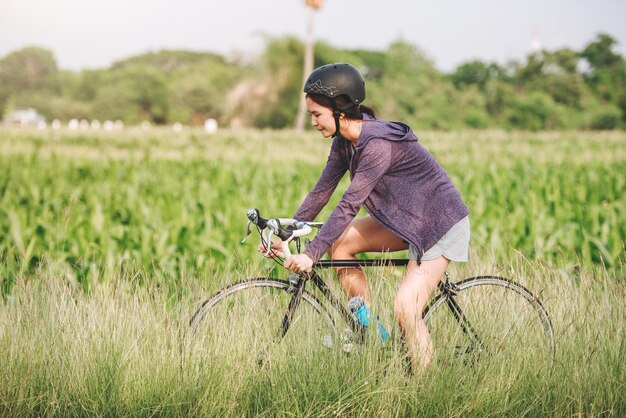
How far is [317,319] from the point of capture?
3490 millimetres

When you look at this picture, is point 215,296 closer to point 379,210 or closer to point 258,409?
point 258,409

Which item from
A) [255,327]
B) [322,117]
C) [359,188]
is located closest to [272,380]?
[255,327]

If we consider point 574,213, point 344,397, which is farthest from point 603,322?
point 574,213

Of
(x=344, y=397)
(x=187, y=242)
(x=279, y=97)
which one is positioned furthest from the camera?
(x=279, y=97)

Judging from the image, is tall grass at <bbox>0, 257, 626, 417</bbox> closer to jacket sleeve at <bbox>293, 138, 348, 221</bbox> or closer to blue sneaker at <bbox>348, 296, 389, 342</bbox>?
blue sneaker at <bbox>348, 296, 389, 342</bbox>

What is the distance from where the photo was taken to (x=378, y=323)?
3385mm

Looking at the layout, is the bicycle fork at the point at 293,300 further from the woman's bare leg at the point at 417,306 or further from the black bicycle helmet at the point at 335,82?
the black bicycle helmet at the point at 335,82

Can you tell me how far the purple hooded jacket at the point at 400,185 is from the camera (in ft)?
11.0

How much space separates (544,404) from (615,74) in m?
66.2

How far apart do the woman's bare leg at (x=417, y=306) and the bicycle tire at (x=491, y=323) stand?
0.25 ft

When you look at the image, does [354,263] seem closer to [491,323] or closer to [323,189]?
[323,189]

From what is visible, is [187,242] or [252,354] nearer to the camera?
[252,354]

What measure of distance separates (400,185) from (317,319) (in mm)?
763

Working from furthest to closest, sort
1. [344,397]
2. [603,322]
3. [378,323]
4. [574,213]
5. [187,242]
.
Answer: [574,213] → [187,242] → [603,322] → [378,323] → [344,397]
